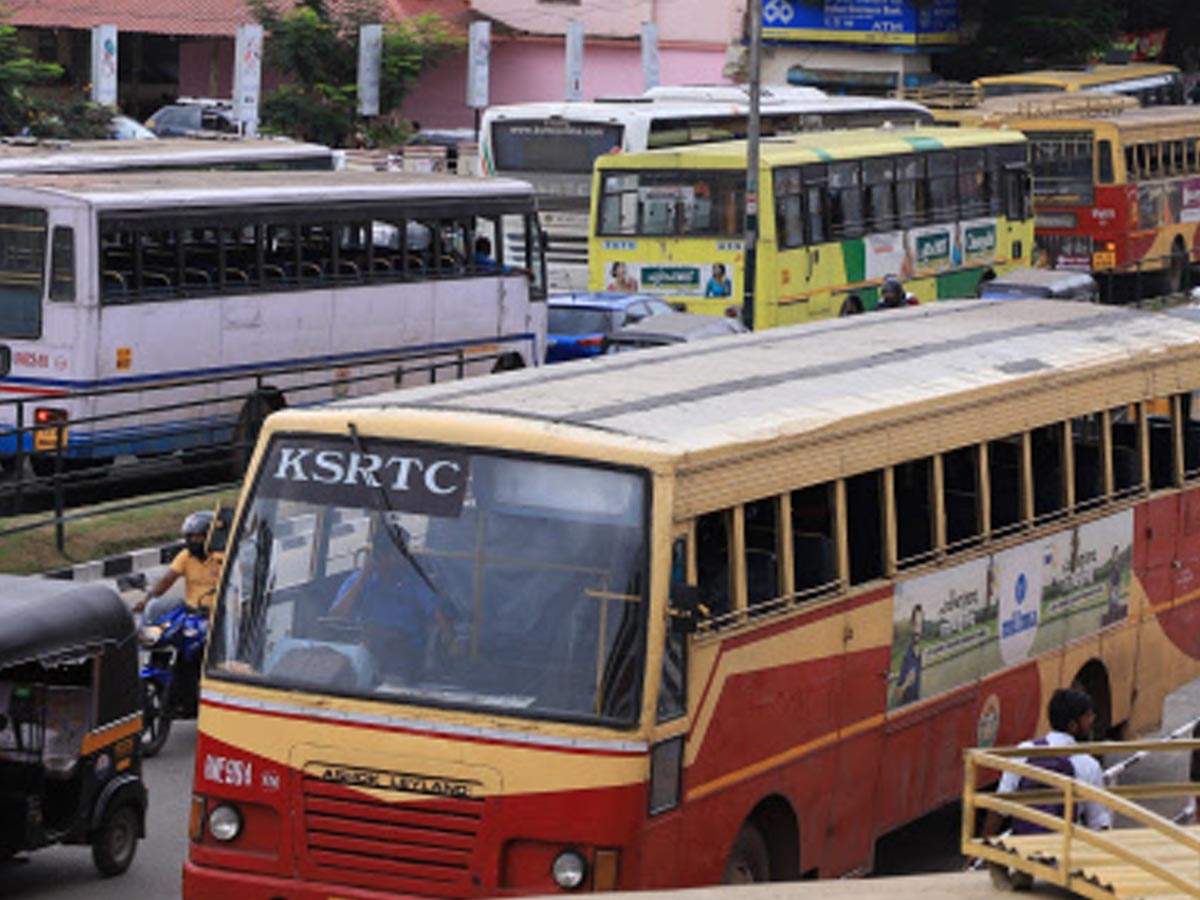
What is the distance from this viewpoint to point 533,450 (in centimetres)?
992

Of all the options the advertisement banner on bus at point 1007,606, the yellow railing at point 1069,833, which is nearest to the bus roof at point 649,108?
the advertisement banner on bus at point 1007,606

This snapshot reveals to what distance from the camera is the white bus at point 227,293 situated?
22.0 metres

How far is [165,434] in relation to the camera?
22406 millimetres

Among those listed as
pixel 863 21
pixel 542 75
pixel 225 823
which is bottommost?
pixel 225 823

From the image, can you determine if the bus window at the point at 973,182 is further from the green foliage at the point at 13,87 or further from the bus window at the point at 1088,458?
the bus window at the point at 1088,458

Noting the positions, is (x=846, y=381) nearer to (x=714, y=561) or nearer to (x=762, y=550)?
(x=762, y=550)

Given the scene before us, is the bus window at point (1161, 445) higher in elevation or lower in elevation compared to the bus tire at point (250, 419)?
higher

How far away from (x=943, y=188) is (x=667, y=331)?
36.0ft

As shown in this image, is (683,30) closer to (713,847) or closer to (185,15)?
(185,15)

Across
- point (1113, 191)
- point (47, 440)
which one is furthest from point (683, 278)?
point (47, 440)

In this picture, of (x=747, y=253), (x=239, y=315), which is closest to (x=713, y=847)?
(x=239, y=315)

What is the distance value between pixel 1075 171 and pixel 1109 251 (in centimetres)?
134

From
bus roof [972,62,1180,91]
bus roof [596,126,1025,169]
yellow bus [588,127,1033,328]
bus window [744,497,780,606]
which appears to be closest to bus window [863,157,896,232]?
yellow bus [588,127,1033,328]

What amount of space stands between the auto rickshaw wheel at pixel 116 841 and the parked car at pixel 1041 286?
19.9m
